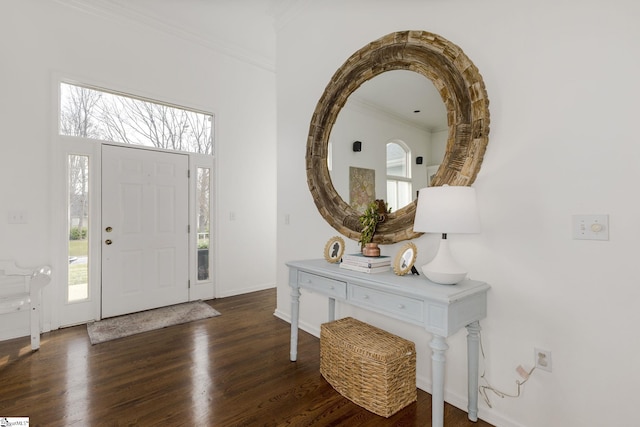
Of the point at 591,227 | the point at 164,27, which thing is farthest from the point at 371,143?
the point at 164,27

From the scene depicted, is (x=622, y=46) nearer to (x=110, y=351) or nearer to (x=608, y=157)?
(x=608, y=157)

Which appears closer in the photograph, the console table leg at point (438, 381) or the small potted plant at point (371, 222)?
the console table leg at point (438, 381)

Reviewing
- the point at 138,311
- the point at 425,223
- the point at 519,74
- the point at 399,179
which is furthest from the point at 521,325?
the point at 138,311

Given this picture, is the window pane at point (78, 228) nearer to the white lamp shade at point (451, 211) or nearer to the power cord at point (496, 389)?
the white lamp shade at point (451, 211)

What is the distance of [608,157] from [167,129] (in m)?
3.95

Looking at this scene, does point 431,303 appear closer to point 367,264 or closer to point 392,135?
point 367,264

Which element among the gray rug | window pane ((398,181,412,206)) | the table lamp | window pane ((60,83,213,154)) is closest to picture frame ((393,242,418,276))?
the table lamp

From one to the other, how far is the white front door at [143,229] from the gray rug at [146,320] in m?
0.14

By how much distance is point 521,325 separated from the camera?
156 cm

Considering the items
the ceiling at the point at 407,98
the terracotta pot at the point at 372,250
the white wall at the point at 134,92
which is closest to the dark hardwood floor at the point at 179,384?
the terracotta pot at the point at 372,250

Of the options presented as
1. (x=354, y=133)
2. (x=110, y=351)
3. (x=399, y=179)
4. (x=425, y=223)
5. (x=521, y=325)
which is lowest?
(x=110, y=351)

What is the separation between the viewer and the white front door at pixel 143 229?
3.24 m

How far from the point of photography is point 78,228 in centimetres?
309

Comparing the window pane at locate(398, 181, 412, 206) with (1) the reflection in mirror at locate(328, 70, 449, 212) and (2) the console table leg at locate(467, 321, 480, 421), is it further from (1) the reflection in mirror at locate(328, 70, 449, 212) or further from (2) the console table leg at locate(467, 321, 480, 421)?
(2) the console table leg at locate(467, 321, 480, 421)
